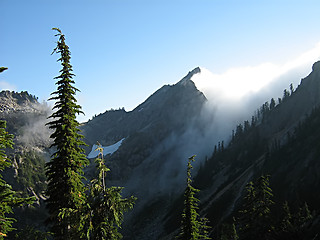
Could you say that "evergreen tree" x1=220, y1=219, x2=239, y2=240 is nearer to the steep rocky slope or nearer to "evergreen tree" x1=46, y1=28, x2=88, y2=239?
the steep rocky slope

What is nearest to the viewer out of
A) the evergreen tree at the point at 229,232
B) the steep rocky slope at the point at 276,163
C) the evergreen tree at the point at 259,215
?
the evergreen tree at the point at 259,215

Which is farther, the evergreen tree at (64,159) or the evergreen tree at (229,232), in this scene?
the evergreen tree at (229,232)

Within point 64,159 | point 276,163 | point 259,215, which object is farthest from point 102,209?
point 276,163

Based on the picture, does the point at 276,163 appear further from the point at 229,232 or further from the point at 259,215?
the point at 259,215

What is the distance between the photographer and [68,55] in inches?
755

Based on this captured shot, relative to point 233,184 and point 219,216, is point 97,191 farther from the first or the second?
point 233,184

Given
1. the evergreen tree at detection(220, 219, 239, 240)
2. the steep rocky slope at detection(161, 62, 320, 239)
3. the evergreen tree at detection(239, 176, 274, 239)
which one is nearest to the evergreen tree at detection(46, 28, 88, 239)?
the evergreen tree at detection(239, 176, 274, 239)

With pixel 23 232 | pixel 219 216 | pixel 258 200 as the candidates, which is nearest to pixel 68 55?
pixel 23 232

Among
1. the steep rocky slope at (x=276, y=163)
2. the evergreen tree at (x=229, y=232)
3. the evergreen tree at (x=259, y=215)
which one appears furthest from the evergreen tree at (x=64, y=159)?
the evergreen tree at (x=229, y=232)

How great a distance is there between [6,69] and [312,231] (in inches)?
1630

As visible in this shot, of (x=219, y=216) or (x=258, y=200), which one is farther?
(x=219, y=216)

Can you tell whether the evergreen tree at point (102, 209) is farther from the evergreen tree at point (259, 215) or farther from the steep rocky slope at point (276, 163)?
the steep rocky slope at point (276, 163)

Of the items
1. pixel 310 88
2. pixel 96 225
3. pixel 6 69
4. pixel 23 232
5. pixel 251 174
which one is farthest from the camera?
pixel 310 88

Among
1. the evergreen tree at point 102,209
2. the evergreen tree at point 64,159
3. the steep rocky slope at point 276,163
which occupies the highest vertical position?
the steep rocky slope at point 276,163
